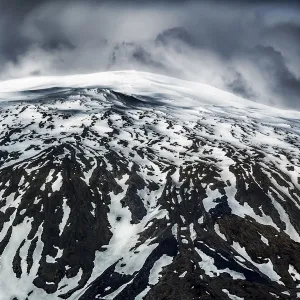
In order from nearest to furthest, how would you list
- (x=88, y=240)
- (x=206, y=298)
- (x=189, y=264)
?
(x=206, y=298)
(x=189, y=264)
(x=88, y=240)

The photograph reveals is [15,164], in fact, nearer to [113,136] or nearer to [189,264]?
[113,136]

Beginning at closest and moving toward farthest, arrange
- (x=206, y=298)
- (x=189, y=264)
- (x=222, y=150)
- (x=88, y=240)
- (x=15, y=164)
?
(x=206, y=298)
(x=189, y=264)
(x=88, y=240)
(x=15, y=164)
(x=222, y=150)

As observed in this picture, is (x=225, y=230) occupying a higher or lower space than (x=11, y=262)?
higher

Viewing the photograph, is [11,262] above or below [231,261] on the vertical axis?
below

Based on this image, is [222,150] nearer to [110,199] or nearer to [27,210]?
[110,199]

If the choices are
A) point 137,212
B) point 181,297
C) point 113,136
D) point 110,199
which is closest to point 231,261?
point 181,297

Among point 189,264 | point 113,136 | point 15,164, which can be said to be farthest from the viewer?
point 113,136

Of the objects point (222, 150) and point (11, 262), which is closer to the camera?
point (11, 262)

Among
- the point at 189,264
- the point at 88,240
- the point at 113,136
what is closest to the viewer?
the point at 189,264

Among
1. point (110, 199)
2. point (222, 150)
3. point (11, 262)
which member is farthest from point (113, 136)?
point (11, 262)
